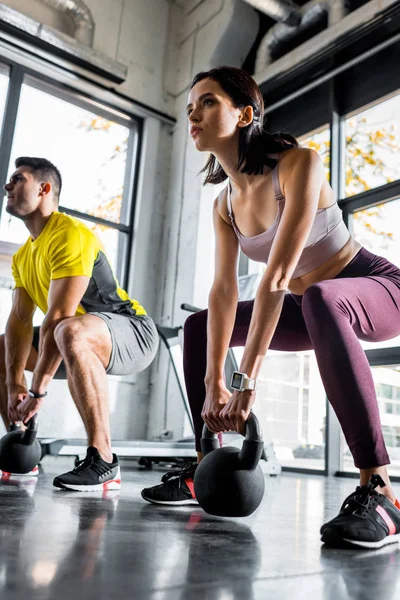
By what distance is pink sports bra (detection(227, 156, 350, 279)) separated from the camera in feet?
4.78

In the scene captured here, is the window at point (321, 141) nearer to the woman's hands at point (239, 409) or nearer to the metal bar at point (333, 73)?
the metal bar at point (333, 73)

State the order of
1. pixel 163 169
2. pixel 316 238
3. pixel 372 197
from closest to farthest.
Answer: pixel 316 238 < pixel 372 197 < pixel 163 169

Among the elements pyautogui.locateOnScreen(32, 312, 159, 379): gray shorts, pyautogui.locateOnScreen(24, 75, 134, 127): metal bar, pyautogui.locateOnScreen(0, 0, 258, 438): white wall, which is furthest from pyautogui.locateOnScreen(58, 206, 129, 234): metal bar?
pyautogui.locateOnScreen(32, 312, 159, 379): gray shorts

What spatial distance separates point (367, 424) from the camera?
3.74ft

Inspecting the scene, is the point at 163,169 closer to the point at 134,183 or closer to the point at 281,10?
the point at 134,183

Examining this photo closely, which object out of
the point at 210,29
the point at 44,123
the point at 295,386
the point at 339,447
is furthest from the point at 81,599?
the point at 210,29

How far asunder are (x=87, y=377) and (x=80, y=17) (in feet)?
12.2

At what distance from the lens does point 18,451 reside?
197 cm

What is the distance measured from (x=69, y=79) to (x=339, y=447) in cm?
350

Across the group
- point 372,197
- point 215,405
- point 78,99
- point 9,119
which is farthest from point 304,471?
point 78,99

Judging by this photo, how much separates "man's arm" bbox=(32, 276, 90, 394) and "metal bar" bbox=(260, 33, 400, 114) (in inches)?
108

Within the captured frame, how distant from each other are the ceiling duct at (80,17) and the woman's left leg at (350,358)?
13.2 ft

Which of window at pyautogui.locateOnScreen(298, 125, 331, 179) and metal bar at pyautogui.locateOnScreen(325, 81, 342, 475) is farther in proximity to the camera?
window at pyautogui.locateOnScreen(298, 125, 331, 179)

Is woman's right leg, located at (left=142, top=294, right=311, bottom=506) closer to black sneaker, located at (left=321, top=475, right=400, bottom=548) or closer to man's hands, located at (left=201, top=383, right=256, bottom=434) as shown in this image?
man's hands, located at (left=201, top=383, right=256, bottom=434)
